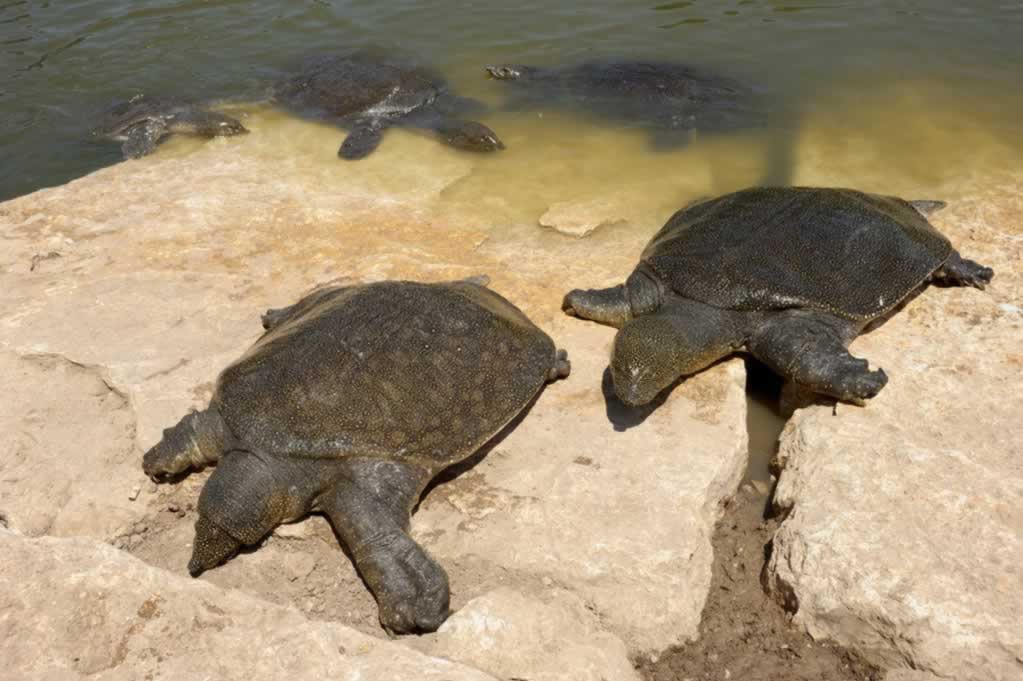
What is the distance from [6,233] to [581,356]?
4.51 m

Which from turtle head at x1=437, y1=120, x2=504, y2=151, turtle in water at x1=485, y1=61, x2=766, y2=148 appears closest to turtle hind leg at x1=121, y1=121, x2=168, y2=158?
turtle head at x1=437, y1=120, x2=504, y2=151

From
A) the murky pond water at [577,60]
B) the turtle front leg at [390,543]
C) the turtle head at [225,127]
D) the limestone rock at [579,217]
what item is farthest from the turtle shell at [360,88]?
the turtle front leg at [390,543]

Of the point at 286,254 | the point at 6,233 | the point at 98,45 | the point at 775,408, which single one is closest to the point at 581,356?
the point at 775,408

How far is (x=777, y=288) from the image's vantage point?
15.3ft

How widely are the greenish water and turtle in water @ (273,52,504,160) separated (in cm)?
39

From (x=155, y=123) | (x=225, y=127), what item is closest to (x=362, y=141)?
(x=225, y=127)

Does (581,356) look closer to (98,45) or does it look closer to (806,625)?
(806,625)

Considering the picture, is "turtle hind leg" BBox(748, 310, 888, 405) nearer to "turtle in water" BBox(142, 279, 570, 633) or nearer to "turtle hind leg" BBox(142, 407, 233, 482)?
"turtle in water" BBox(142, 279, 570, 633)

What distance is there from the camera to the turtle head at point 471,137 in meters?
7.70

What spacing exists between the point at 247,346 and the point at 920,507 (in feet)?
11.7

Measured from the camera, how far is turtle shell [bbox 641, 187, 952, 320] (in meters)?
4.66

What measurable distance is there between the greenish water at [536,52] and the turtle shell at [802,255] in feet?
6.96

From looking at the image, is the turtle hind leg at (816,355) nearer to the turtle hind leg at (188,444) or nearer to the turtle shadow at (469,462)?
the turtle shadow at (469,462)

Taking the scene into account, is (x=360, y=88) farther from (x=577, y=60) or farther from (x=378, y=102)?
(x=577, y=60)
